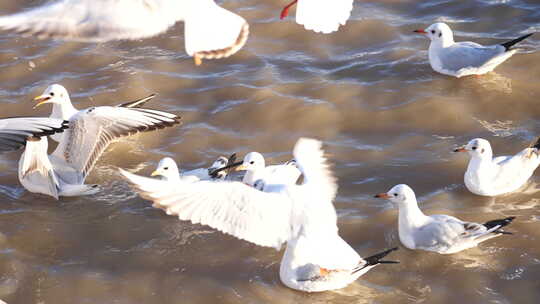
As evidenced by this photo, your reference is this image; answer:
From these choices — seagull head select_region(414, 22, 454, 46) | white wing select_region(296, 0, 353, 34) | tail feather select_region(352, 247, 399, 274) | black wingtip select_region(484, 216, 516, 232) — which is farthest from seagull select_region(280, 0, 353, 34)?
seagull head select_region(414, 22, 454, 46)

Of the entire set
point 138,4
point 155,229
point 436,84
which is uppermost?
point 138,4

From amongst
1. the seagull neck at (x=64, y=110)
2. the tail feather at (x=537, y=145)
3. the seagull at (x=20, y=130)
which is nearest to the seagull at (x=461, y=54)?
the tail feather at (x=537, y=145)

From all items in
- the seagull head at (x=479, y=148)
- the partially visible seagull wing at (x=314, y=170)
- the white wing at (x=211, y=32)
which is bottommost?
the seagull head at (x=479, y=148)

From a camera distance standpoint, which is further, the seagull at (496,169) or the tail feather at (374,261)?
the seagull at (496,169)

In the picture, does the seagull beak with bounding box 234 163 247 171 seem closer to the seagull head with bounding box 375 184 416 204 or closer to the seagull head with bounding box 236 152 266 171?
the seagull head with bounding box 236 152 266 171

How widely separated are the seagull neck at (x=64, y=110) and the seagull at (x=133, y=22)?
3.18 meters

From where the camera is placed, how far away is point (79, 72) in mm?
9602

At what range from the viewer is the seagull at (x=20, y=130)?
6992 mm

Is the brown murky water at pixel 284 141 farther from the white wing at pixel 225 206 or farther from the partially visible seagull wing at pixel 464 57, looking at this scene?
the white wing at pixel 225 206

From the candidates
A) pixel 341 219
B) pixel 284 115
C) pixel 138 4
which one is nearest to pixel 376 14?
pixel 284 115

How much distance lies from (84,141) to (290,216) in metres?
2.65

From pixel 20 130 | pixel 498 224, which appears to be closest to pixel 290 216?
pixel 498 224

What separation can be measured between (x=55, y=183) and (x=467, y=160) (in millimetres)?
3493

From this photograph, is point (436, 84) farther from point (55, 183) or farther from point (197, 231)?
point (55, 183)
